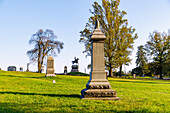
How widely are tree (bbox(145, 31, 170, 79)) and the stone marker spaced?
43607 millimetres

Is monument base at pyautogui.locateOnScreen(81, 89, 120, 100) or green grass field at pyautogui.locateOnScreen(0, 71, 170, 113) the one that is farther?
monument base at pyautogui.locateOnScreen(81, 89, 120, 100)

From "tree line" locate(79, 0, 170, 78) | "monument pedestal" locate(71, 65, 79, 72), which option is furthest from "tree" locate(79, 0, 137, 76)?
"monument pedestal" locate(71, 65, 79, 72)

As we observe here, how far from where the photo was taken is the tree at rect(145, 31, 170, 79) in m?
48.0

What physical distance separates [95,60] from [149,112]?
3.34 meters

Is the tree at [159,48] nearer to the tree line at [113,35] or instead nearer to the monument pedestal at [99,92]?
the tree line at [113,35]

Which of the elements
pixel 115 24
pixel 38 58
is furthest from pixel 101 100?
pixel 38 58

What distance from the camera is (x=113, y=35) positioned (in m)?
33.6

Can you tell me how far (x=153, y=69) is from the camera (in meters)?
53.8

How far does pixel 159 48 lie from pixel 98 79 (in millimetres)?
44776

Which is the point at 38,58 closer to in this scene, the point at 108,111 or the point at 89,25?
the point at 89,25

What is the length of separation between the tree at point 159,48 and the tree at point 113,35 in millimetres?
16015

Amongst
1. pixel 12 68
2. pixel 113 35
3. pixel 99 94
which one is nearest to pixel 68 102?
pixel 99 94

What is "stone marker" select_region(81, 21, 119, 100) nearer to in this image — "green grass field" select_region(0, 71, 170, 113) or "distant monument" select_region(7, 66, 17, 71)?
"green grass field" select_region(0, 71, 170, 113)

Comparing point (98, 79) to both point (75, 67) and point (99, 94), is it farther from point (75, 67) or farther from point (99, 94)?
point (75, 67)
